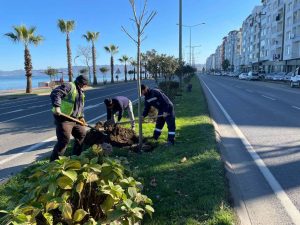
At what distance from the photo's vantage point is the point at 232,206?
4.46 metres

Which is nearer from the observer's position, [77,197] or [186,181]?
[77,197]

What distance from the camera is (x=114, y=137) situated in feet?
24.9

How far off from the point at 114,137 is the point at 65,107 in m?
1.82

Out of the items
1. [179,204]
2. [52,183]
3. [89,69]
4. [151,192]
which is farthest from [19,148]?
[89,69]

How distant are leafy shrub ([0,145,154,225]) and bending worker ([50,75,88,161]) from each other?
266 centimetres

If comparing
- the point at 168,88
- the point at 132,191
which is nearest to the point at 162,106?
the point at 132,191

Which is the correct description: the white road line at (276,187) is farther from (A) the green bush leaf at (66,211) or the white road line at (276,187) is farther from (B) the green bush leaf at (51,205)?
(B) the green bush leaf at (51,205)

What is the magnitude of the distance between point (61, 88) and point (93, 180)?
3112mm

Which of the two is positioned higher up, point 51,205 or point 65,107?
point 65,107

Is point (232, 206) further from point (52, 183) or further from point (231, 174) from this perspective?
point (52, 183)

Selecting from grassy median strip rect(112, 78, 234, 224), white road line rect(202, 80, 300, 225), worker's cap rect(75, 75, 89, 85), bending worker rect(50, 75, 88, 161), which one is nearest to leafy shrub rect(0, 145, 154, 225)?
grassy median strip rect(112, 78, 234, 224)

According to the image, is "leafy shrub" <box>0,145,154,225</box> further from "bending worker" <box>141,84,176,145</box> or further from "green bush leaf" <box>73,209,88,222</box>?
"bending worker" <box>141,84,176,145</box>

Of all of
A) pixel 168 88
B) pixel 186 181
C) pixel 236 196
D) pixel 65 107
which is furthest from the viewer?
pixel 168 88

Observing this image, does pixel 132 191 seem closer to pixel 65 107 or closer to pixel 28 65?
pixel 65 107
